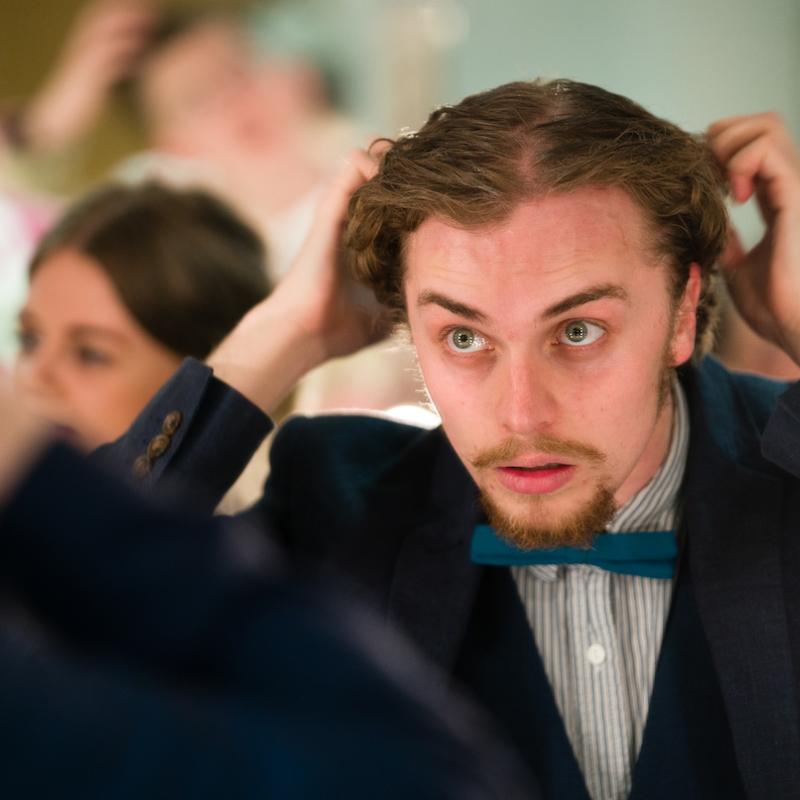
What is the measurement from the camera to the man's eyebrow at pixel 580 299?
1247mm

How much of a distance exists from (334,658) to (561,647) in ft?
3.47

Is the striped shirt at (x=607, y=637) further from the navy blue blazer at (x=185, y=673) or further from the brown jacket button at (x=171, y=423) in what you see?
the navy blue blazer at (x=185, y=673)

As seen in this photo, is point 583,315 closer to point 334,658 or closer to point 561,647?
point 561,647

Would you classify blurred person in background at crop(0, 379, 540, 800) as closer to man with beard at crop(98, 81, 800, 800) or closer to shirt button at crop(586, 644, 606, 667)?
man with beard at crop(98, 81, 800, 800)

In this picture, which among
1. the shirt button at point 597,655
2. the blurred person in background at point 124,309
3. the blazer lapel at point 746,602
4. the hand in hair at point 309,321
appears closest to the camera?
the blazer lapel at point 746,602

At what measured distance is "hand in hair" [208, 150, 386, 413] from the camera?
1.52 m

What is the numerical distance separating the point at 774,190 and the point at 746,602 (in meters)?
0.54

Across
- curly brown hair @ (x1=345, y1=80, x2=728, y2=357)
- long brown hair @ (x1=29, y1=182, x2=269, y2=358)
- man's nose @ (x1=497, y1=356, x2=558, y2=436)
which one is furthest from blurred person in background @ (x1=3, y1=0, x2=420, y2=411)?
man's nose @ (x1=497, y1=356, x2=558, y2=436)

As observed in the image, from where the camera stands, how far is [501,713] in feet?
4.42

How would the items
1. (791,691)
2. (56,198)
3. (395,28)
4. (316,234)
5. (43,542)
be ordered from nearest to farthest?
(43,542) < (791,691) < (316,234) < (56,198) < (395,28)

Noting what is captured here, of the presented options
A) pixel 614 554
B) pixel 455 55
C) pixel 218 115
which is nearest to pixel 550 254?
pixel 614 554

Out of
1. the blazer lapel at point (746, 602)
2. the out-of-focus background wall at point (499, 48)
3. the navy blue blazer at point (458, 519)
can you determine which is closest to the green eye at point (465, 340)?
the navy blue blazer at point (458, 519)

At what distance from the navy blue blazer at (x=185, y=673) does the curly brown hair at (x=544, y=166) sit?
955mm

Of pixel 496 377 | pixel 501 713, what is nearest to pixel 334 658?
pixel 496 377
